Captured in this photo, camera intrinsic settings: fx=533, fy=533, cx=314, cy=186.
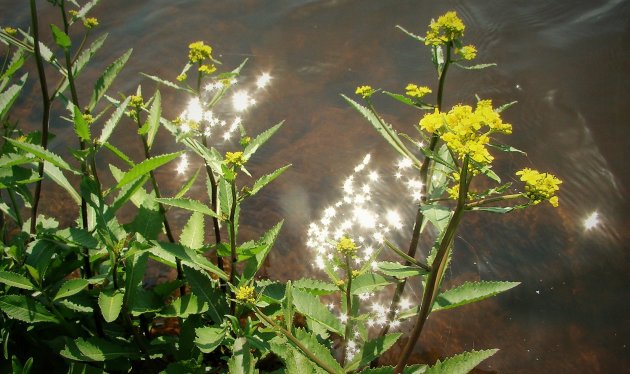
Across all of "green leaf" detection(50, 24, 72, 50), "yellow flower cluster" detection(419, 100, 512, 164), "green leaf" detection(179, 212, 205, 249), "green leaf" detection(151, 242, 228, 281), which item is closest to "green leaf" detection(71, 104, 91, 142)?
"green leaf" detection(50, 24, 72, 50)

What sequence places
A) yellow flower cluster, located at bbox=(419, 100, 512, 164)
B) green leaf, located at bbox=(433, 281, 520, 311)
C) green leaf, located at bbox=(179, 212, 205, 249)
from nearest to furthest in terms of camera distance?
yellow flower cluster, located at bbox=(419, 100, 512, 164)
green leaf, located at bbox=(433, 281, 520, 311)
green leaf, located at bbox=(179, 212, 205, 249)

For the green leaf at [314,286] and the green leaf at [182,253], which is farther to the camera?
the green leaf at [314,286]

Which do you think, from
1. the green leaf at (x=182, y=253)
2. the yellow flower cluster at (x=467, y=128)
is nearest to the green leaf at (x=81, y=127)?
the green leaf at (x=182, y=253)

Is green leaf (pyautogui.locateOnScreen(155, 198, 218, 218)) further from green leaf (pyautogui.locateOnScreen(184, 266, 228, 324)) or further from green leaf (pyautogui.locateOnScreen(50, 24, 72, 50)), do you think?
green leaf (pyautogui.locateOnScreen(50, 24, 72, 50))

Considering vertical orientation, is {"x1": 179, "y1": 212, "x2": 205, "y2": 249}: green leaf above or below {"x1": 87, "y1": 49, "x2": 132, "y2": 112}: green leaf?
below

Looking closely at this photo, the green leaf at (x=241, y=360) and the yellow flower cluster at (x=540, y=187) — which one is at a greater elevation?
the yellow flower cluster at (x=540, y=187)

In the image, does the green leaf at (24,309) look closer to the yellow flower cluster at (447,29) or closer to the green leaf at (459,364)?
the green leaf at (459,364)

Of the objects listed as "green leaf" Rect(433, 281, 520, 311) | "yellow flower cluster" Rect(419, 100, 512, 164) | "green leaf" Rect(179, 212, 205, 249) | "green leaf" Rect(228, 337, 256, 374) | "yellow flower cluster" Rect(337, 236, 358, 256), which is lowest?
"green leaf" Rect(228, 337, 256, 374)
